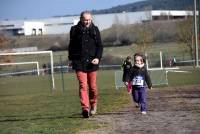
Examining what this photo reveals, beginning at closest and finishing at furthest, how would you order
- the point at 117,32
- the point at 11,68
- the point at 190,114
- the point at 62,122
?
the point at 62,122, the point at 190,114, the point at 11,68, the point at 117,32

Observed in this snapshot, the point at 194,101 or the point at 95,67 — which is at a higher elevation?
the point at 95,67

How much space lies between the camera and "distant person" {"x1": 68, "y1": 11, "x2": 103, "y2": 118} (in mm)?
12320

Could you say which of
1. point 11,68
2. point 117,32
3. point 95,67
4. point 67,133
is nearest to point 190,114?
point 95,67

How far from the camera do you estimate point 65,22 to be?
15350 centimetres

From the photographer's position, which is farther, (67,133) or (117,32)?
(117,32)

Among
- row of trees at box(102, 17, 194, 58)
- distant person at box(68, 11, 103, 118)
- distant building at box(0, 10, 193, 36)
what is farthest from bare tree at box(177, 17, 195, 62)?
distant building at box(0, 10, 193, 36)

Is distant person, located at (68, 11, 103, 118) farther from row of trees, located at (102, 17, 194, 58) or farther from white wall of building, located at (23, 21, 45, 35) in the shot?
white wall of building, located at (23, 21, 45, 35)

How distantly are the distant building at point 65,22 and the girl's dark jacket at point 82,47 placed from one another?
128161 millimetres

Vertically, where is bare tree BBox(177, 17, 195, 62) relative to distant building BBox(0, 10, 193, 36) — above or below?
below

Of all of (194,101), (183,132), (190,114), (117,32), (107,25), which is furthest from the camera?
(107,25)

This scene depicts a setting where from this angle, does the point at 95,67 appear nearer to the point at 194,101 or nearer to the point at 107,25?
the point at 194,101

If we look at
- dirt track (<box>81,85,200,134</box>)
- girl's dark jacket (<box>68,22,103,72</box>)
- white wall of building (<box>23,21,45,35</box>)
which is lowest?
dirt track (<box>81,85,200,134</box>)

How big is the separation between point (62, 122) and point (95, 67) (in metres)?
1.37

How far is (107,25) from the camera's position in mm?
144000
